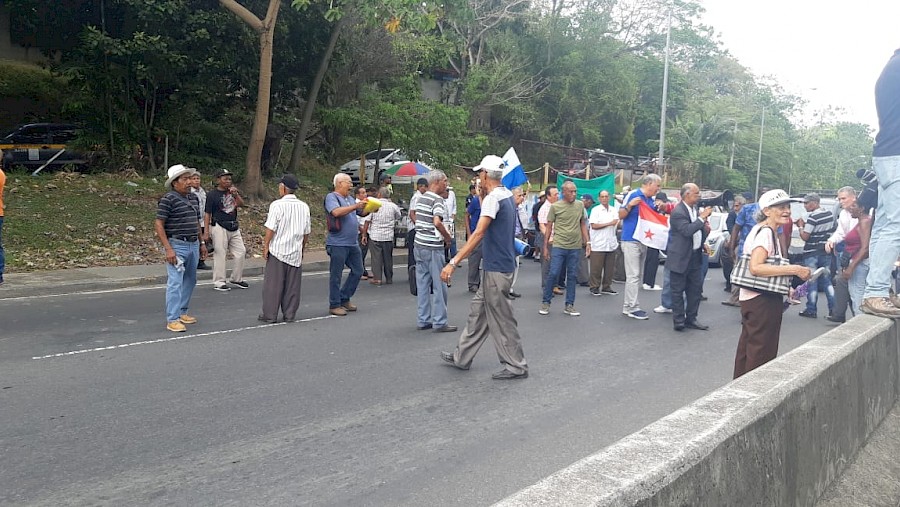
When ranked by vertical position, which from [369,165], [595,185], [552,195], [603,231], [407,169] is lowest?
[603,231]

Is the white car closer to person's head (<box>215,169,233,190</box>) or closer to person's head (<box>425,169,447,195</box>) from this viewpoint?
Answer: person's head (<box>215,169,233,190</box>)

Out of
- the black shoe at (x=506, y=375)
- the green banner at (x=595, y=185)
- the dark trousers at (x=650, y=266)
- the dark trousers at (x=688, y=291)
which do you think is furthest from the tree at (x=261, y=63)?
the black shoe at (x=506, y=375)

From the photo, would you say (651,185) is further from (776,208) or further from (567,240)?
(776,208)

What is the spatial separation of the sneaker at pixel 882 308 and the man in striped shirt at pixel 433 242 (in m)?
4.62

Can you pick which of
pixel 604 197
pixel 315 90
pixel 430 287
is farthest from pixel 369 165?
pixel 430 287

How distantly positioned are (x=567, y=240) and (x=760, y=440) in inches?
306

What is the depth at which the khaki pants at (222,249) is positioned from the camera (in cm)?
1146

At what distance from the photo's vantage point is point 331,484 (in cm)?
445

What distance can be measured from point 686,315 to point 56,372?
24.7ft

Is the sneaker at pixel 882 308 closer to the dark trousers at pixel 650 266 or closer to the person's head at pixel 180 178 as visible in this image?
the person's head at pixel 180 178

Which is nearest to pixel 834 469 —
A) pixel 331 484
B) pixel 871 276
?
pixel 871 276

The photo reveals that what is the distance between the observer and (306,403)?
6059 millimetres

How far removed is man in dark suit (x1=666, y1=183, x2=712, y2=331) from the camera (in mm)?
9938

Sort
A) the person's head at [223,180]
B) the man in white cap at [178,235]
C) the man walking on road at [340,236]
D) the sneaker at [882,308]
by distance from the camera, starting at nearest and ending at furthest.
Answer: the sneaker at [882,308] < the man in white cap at [178,235] < the man walking on road at [340,236] < the person's head at [223,180]
